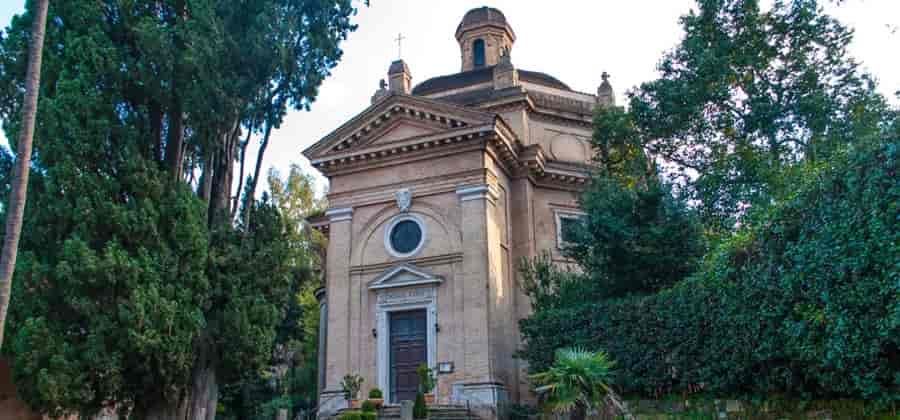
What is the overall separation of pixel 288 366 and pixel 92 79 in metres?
20.2

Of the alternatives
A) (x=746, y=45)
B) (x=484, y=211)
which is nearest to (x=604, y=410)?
(x=484, y=211)

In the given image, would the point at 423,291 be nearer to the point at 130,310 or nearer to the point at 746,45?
the point at 130,310

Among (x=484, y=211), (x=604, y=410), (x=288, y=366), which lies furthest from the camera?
(x=288, y=366)

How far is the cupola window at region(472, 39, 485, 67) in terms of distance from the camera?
95.7ft

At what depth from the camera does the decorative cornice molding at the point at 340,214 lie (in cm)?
2084

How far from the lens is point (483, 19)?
29281 millimetres

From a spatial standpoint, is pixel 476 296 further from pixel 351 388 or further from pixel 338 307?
pixel 338 307

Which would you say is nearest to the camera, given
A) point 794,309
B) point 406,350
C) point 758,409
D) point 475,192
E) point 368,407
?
point 794,309

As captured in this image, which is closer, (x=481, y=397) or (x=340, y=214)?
(x=481, y=397)

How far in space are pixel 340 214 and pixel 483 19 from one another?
12.4 meters

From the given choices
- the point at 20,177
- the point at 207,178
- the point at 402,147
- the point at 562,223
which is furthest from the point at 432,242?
the point at 20,177

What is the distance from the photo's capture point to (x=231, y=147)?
14.7 meters

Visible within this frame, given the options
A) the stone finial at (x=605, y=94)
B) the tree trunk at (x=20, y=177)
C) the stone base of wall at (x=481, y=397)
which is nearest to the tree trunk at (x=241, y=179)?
the tree trunk at (x=20, y=177)

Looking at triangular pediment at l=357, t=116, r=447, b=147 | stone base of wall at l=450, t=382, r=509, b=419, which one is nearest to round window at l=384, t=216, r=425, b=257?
triangular pediment at l=357, t=116, r=447, b=147
